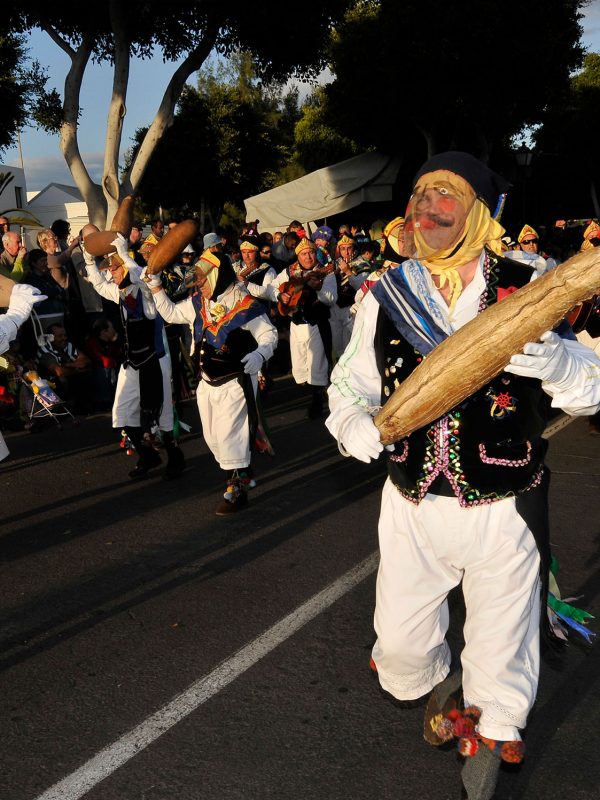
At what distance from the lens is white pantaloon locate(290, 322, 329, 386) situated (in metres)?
10.9

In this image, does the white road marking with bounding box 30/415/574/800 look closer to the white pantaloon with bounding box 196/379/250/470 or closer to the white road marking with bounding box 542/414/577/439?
the white pantaloon with bounding box 196/379/250/470

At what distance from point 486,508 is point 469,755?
0.82m

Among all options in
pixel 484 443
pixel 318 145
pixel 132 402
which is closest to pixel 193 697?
Result: pixel 484 443

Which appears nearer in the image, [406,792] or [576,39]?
[406,792]

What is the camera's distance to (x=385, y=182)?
2616 centimetres

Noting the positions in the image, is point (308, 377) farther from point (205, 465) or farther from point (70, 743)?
point (70, 743)

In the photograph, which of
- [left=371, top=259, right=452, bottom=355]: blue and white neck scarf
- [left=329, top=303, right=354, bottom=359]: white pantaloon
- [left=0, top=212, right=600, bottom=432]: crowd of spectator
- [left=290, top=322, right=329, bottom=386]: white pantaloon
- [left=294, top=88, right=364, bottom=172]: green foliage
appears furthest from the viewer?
[left=294, top=88, right=364, bottom=172]: green foliage

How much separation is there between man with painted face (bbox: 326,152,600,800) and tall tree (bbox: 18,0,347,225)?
597 inches

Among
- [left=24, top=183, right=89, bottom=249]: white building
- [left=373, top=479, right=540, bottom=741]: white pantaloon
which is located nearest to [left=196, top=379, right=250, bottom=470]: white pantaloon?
[left=373, top=479, right=540, bottom=741]: white pantaloon

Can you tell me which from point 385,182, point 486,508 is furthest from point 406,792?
point 385,182

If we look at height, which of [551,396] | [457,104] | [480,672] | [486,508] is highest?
[457,104]

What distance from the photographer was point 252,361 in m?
6.60

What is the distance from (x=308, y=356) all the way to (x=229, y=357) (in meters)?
4.27

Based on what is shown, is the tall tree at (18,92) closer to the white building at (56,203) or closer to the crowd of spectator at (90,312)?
the crowd of spectator at (90,312)
